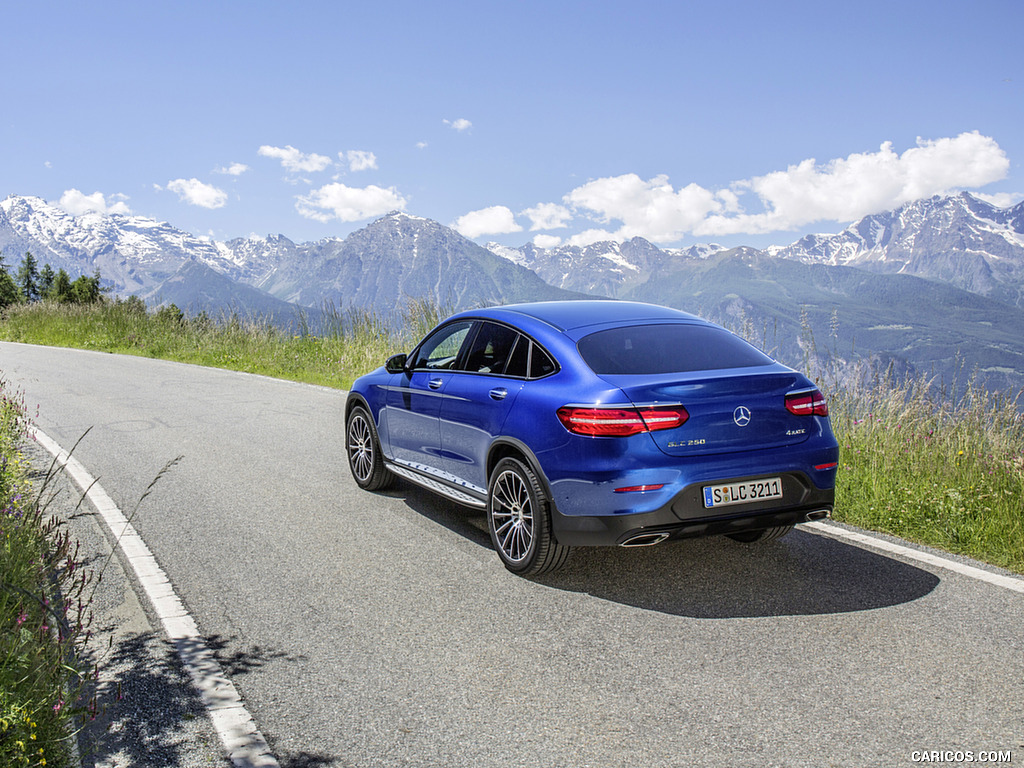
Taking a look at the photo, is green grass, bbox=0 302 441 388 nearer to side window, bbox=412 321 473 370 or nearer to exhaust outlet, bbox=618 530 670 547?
side window, bbox=412 321 473 370

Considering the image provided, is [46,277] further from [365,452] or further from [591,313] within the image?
[591,313]

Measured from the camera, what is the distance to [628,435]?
419 cm

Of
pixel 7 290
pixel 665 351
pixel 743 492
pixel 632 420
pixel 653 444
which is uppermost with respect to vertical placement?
pixel 7 290

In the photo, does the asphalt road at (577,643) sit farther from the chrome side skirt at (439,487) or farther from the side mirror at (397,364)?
the side mirror at (397,364)

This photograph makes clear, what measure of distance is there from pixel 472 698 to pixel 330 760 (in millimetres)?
655

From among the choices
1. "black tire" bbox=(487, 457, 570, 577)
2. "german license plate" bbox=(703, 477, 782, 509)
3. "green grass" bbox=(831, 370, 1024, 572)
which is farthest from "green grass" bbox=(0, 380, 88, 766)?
"green grass" bbox=(831, 370, 1024, 572)

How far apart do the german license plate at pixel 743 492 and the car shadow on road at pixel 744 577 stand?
0.53 metres

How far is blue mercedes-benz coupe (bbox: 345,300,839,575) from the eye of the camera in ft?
13.8

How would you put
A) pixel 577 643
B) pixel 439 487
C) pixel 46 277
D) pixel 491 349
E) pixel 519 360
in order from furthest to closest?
pixel 46 277
pixel 439 487
pixel 491 349
pixel 519 360
pixel 577 643

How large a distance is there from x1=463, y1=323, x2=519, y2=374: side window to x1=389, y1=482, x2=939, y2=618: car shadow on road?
3.92 ft

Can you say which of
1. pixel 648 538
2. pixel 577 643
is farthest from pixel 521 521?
pixel 577 643

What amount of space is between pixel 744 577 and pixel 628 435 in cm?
123

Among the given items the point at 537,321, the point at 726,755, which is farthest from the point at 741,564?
the point at 726,755

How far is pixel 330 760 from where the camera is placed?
279cm
